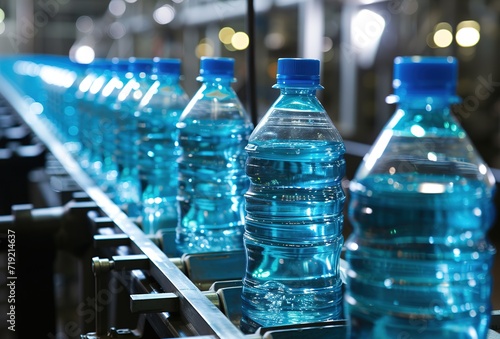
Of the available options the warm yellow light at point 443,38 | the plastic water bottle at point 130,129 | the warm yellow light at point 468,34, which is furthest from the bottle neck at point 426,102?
the warm yellow light at point 443,38

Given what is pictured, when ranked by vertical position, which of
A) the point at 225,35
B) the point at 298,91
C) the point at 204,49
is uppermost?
the point at 225,35

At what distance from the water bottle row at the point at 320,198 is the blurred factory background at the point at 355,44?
1.10ft

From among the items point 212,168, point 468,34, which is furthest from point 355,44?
point 212,168

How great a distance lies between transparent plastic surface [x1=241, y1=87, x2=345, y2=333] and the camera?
1208 millimetres

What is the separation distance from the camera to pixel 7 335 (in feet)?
12.3

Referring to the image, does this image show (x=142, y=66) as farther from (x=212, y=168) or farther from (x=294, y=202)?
(x=294, y=202)

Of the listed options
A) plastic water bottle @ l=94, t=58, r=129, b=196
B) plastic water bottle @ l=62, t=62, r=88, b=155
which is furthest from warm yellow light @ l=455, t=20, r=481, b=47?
plastic water bottle @ l=94, t=58, r=129, b=196

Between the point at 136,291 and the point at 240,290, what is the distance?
13.9 inches

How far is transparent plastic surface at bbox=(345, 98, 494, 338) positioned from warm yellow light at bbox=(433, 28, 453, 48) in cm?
484

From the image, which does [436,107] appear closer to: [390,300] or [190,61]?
[390,300]

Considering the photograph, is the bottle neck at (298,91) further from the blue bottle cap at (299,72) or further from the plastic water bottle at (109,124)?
the plastic water bottle at (109,124)

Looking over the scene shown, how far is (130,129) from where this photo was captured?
7.58ft

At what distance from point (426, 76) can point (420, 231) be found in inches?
7.2

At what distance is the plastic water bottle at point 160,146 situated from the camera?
70.5 inches
